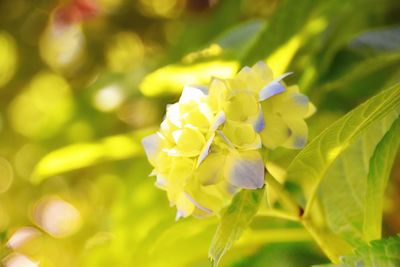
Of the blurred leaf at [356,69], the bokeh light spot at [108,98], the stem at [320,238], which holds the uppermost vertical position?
the bokeh light spot at [108,98]

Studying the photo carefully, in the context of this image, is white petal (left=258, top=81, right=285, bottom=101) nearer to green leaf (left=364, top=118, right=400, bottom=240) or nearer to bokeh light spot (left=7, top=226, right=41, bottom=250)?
green leaf (left=364, top=118, right=400, bottom=240)

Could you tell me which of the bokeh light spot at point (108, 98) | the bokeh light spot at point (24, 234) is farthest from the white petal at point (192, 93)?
the bokeh light spot at point (24, 234)

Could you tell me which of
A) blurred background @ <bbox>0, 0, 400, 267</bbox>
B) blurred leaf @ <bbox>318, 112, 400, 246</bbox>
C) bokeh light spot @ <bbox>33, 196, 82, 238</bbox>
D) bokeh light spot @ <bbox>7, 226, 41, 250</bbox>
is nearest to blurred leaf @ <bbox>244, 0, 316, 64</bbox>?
blurred background @ <bbox>0, 0, 400, 267</bbox>

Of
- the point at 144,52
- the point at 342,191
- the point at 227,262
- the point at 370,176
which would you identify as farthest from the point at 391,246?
the point at 144,52

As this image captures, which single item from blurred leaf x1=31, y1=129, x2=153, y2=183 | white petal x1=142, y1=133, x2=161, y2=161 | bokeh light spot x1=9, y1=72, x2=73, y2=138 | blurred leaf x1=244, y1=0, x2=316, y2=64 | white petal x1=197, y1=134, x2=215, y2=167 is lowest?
white petal x1=197, y1=134, x2=215, y2=167

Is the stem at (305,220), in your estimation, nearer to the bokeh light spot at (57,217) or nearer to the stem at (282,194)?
the stem at (282,194)

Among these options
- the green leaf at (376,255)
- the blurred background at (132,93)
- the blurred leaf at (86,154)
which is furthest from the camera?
the blurred leaf at (86,154)
